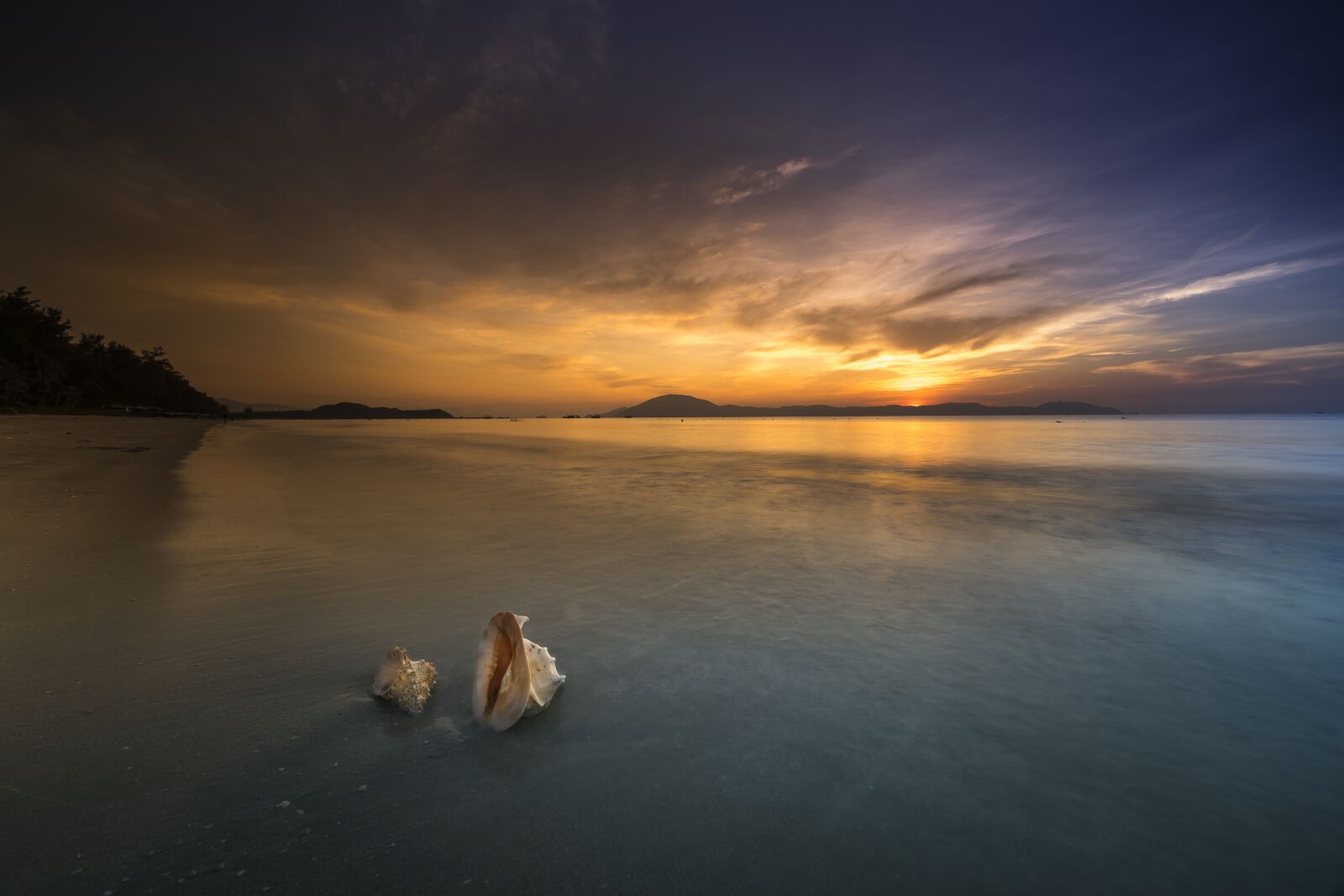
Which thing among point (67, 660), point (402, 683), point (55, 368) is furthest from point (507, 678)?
point (55, 368)

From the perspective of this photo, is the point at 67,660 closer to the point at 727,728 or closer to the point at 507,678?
the point at 507,678

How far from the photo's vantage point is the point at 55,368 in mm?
66500

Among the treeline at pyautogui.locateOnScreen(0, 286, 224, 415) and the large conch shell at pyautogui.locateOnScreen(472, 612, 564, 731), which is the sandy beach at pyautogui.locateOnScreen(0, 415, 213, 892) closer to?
the large conch shell at pyautogui.locateOnScreen(472, 612, 564, 731)

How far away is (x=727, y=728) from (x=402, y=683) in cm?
247

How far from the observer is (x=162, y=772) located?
3.17 metres

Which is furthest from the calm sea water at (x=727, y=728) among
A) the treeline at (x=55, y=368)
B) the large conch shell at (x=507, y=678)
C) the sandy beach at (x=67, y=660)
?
the treeline at (x=55, y=368)

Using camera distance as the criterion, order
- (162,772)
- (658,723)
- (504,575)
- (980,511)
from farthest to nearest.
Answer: (980,511) < (504,575) < (658,723) < (162,772)

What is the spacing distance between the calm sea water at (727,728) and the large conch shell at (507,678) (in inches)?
6.1

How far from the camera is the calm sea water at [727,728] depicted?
2730mm

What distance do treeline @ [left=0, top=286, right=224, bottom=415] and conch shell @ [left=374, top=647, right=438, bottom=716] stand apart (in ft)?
282

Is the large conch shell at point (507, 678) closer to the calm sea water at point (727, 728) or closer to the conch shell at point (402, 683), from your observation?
the calm sea water at point (727, 728)

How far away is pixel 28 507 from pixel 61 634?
9754 mm

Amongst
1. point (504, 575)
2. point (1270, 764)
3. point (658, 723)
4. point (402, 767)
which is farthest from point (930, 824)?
point (504, 575)

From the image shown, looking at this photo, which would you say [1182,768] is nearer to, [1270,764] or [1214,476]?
[1270,764]
